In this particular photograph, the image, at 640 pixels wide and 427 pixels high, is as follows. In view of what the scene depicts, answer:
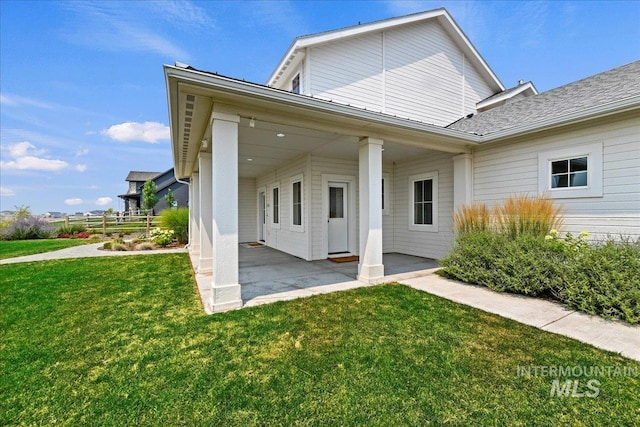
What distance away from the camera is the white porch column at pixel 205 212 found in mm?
5688

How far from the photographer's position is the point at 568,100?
5.38 m

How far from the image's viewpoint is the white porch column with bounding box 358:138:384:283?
4.85 meters

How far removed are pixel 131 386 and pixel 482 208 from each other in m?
5.59

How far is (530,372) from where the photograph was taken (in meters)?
2.16

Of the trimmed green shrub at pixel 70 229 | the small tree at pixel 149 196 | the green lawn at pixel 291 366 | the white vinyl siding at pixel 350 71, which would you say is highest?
the white vinyl siding at pixel 350 71

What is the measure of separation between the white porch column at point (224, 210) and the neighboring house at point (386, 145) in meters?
0.01

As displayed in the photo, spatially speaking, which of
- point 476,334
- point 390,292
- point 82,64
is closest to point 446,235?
point 390,292

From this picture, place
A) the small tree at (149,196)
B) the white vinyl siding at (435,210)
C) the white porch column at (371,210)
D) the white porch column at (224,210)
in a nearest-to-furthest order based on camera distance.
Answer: the white porch column at (224,210) < the white porch column at (371,210) < the white vinyl siding at (435,210) < the small tree at (149,196)

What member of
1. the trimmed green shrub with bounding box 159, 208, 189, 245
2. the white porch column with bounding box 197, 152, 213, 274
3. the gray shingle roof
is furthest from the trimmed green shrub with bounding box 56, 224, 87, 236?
the gray shingle roof

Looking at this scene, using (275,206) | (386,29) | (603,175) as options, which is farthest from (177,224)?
(603,175)

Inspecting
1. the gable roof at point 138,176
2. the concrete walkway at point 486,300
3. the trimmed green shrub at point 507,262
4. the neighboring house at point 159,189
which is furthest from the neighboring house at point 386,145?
the gable roof at point 138,176

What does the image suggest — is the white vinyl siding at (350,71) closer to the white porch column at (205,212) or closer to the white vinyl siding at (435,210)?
the white vinyl siding at (435,210)

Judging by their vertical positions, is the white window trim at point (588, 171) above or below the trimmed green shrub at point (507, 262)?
above

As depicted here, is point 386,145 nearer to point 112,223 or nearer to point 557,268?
point 557,268
